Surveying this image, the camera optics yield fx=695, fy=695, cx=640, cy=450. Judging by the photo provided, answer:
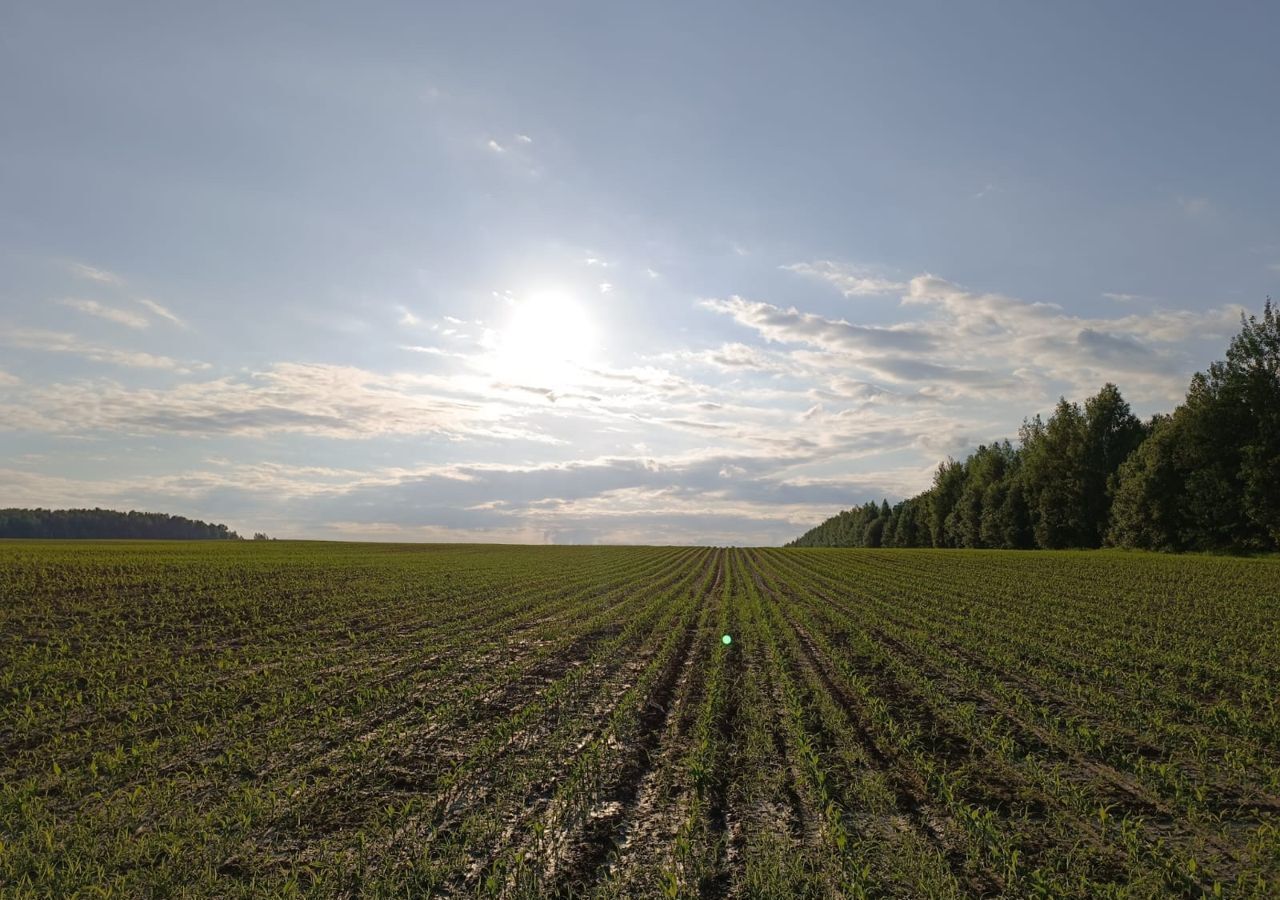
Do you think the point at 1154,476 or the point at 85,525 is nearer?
the point at 1154,476

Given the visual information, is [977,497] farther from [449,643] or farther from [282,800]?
[282,800]

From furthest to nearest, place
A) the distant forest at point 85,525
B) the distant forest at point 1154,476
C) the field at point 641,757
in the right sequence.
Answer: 1. the distant forest at point 85,525
2. the distant forest at point 1154,476
3. the field at point 641,757

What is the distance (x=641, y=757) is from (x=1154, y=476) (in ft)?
193

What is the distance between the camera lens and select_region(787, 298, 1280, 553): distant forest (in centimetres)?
4840

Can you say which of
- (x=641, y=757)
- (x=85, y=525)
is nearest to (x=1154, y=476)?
(x=641, y=757)

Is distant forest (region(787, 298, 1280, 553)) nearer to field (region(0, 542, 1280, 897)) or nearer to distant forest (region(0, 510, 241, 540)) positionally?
field (region(0, 542, 1280, 897))

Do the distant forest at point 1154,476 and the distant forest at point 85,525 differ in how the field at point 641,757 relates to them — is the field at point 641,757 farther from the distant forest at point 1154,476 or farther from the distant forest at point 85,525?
the distant forest at point 85,525

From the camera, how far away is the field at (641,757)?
7473 millimetres

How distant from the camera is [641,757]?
436 inches

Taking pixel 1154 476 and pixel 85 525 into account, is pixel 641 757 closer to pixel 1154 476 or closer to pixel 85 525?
pixel 1154 476

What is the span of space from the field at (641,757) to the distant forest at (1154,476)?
2941cm

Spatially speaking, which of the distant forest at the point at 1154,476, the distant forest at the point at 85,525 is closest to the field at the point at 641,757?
the distant forest at the point at 1154,476

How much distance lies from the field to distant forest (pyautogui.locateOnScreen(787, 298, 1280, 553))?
29412 millimetres

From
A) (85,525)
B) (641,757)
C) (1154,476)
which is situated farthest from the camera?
(85,525)
